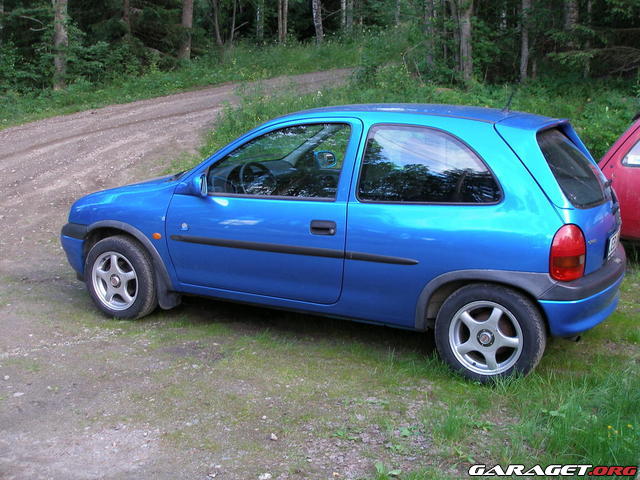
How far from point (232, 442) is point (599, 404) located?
→ 2.07 meters

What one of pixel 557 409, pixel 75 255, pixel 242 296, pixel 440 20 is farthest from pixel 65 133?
pixel 557 409

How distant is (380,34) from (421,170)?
2172cm

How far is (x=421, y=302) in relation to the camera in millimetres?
4758

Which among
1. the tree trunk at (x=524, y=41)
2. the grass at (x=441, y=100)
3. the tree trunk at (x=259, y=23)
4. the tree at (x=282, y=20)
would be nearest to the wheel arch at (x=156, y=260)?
the grass at (x=441, y=100)

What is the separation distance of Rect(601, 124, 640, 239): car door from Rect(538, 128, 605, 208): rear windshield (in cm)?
195

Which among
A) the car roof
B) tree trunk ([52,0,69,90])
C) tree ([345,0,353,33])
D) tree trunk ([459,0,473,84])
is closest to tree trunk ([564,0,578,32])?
tree trunk ([459,0,473,84])

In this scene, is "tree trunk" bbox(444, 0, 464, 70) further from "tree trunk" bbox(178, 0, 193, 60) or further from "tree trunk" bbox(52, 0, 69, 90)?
"tree trunk" bbox(178, 0, 193, 60)

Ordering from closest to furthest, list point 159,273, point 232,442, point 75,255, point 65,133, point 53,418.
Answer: point 232,442 → point 53,418 → point 159,273 → point 75,255 → point 65,133

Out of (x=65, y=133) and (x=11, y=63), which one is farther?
(x=11, y=63)

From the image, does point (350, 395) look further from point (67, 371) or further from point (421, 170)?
point (67, 371)

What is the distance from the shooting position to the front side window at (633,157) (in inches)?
276

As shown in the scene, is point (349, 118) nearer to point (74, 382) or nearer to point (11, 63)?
point (74, 382)

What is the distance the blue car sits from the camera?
4.45 metres

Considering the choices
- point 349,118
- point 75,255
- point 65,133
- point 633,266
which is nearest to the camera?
point 349,118
